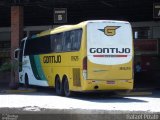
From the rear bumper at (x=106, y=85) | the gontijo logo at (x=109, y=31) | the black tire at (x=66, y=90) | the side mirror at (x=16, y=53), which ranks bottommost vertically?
the black tire at (x=66, y=90)

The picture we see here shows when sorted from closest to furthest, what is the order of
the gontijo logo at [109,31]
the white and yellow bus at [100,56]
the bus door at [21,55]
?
the white and yellow bus at [100,56], the gontijo logo at [109,31], the bus door at [21,55]

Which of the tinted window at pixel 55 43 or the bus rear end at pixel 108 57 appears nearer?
the bus rear end at pixel 108 57

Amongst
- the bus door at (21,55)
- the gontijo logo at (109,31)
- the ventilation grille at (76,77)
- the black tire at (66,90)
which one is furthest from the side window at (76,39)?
the bus door at (21,55)

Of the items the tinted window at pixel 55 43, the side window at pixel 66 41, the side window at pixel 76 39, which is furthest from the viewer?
the side window at pixel 66 41

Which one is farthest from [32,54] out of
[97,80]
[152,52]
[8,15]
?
[152,52]

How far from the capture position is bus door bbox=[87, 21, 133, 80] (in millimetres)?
20688

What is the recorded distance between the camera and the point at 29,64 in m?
28.6

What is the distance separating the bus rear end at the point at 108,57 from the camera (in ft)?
67.9

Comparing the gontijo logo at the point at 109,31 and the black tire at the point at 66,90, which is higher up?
the gontijo logo at the point at 109,31

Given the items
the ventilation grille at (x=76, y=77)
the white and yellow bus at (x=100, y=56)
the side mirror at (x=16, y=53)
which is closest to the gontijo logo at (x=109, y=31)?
the white and yellow bus at (x=100, y=56)

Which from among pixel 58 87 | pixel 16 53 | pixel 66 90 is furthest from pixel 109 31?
pixel 16 53

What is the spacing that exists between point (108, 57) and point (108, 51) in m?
0.24

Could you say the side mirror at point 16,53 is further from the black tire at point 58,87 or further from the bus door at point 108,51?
the bus door at point 108,51

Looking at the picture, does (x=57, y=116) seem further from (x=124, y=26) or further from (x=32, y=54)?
(x=32, y=54)
